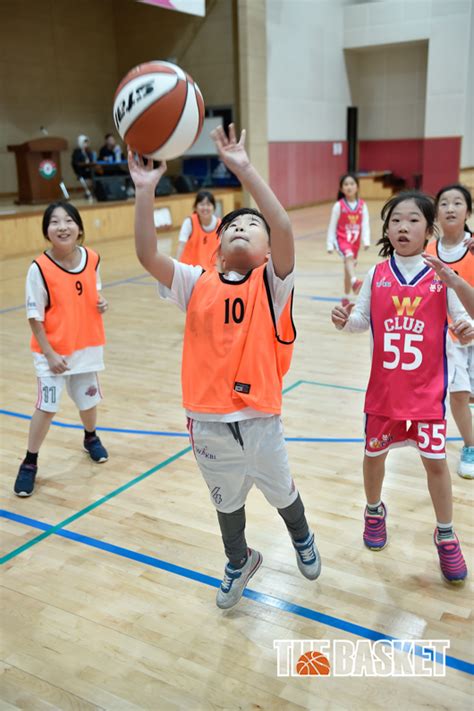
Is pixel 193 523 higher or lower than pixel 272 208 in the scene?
lower

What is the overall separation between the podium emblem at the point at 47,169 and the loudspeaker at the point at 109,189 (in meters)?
1.08

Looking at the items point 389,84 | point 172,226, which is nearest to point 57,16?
point 172,226

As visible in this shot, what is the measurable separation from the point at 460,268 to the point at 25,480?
2373 mm

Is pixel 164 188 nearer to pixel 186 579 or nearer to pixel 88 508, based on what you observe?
pixel 88 508

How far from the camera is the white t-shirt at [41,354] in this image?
3.19 m

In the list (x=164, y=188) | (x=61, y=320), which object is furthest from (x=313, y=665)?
(x=164, y=188)

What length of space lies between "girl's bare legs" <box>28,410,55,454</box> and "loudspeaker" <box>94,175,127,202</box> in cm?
1008

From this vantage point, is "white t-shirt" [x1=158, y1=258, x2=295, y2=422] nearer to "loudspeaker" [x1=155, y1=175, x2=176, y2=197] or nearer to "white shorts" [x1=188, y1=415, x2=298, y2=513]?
"white shorts" [x1=188, y1=415, x2=298, y2=513]

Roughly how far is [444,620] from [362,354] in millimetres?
3263

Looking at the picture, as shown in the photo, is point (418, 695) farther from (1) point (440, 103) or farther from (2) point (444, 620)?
(1) point (440, 103)

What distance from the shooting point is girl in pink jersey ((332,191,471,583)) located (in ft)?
7.76

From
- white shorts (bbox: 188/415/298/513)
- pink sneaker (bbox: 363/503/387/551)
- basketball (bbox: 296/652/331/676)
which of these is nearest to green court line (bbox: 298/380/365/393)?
pink sneaker (bbox: 363/503/387/551)

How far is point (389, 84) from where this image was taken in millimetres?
19719

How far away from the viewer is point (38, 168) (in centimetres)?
1308
